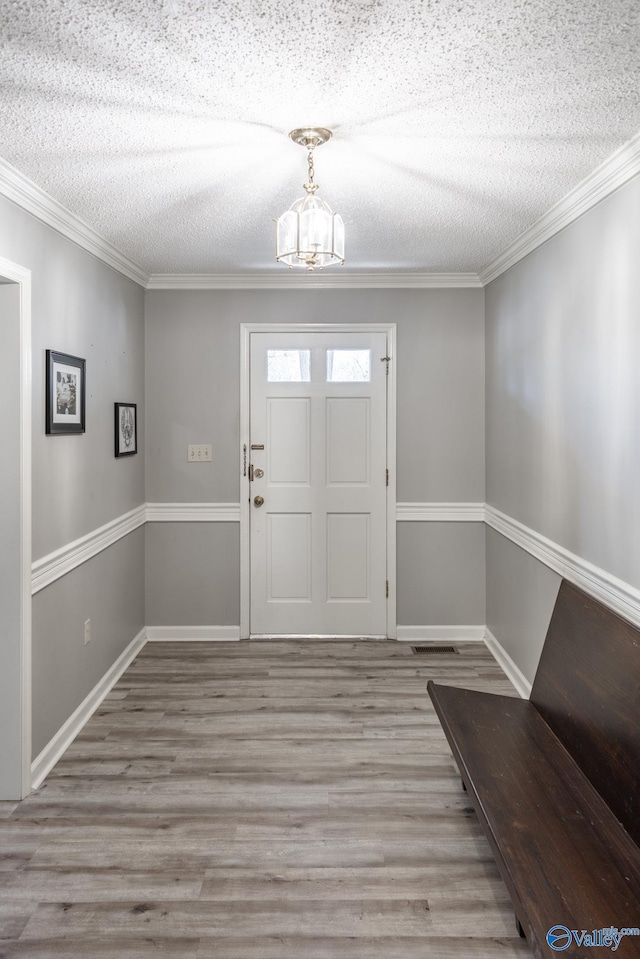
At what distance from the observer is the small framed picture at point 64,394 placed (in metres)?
2.78

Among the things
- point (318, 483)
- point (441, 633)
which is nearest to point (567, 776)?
point (441, 633)

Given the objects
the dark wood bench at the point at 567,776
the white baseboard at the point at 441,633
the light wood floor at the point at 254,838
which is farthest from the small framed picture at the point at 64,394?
the white baseboard at the point at 441,633

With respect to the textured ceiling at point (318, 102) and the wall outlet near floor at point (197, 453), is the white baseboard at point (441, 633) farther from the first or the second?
the textured ceiling at point (318, 102)

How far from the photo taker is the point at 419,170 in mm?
2424

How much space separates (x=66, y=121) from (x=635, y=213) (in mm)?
1837

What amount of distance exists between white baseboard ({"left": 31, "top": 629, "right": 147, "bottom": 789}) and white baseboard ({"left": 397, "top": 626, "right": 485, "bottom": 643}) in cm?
173

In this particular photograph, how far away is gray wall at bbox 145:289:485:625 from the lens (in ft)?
14.2

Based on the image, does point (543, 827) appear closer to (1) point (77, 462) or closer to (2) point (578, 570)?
(2) point (578, 570)

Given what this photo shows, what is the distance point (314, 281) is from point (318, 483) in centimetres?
129

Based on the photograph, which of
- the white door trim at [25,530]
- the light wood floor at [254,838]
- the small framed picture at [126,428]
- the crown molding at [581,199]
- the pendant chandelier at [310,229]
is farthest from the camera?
the small framed picture at [126,428]

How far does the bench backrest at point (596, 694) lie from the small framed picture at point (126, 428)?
2450 millimetres

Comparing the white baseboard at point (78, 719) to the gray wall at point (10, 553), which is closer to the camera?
the gray wall at point (10, 553)

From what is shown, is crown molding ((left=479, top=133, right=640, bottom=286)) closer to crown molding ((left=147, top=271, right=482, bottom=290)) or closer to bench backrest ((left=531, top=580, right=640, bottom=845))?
crown molding ((left=147, top=271, right=482, bottom=290))

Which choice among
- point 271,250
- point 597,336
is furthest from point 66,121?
point 597,336
